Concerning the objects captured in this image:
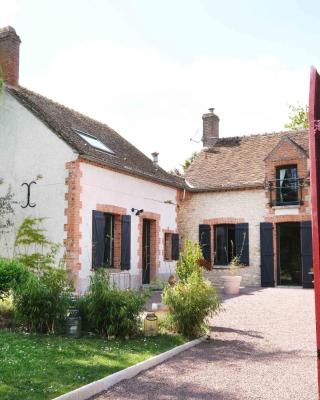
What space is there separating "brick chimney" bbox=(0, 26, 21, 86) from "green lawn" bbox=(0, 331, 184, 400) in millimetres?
9789

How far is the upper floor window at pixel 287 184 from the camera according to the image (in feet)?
56.0

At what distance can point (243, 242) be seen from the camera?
1752 centimetres

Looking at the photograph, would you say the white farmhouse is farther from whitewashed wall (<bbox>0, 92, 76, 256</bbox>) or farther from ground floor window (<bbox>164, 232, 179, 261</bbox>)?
ground floor window (<bbox>164, 232, 179, 261</bbox>)

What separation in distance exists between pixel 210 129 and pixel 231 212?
5399 mm

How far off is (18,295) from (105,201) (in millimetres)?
6546

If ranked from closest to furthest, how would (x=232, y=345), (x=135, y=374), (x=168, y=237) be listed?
1. (x=135, y=374)
2. (x=232, y=345)
3. (x=168, y=237)

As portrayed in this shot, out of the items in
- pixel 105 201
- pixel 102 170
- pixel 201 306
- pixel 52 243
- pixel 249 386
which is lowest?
pixel 249 386

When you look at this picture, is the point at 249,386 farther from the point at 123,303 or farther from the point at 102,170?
the point at 102,170

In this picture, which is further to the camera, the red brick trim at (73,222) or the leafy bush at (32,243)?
the leafy bush at (32,243)

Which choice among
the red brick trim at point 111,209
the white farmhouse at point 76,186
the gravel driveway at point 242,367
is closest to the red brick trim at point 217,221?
→ the white farmhouse at point 76,186

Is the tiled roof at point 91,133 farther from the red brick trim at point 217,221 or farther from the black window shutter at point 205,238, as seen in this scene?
the black window shutter at point 205,238

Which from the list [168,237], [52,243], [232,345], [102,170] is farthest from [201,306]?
[168,237]

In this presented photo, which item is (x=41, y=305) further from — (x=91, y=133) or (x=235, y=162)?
(x=235, y=162)

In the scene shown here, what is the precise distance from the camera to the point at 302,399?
15.2 feet
